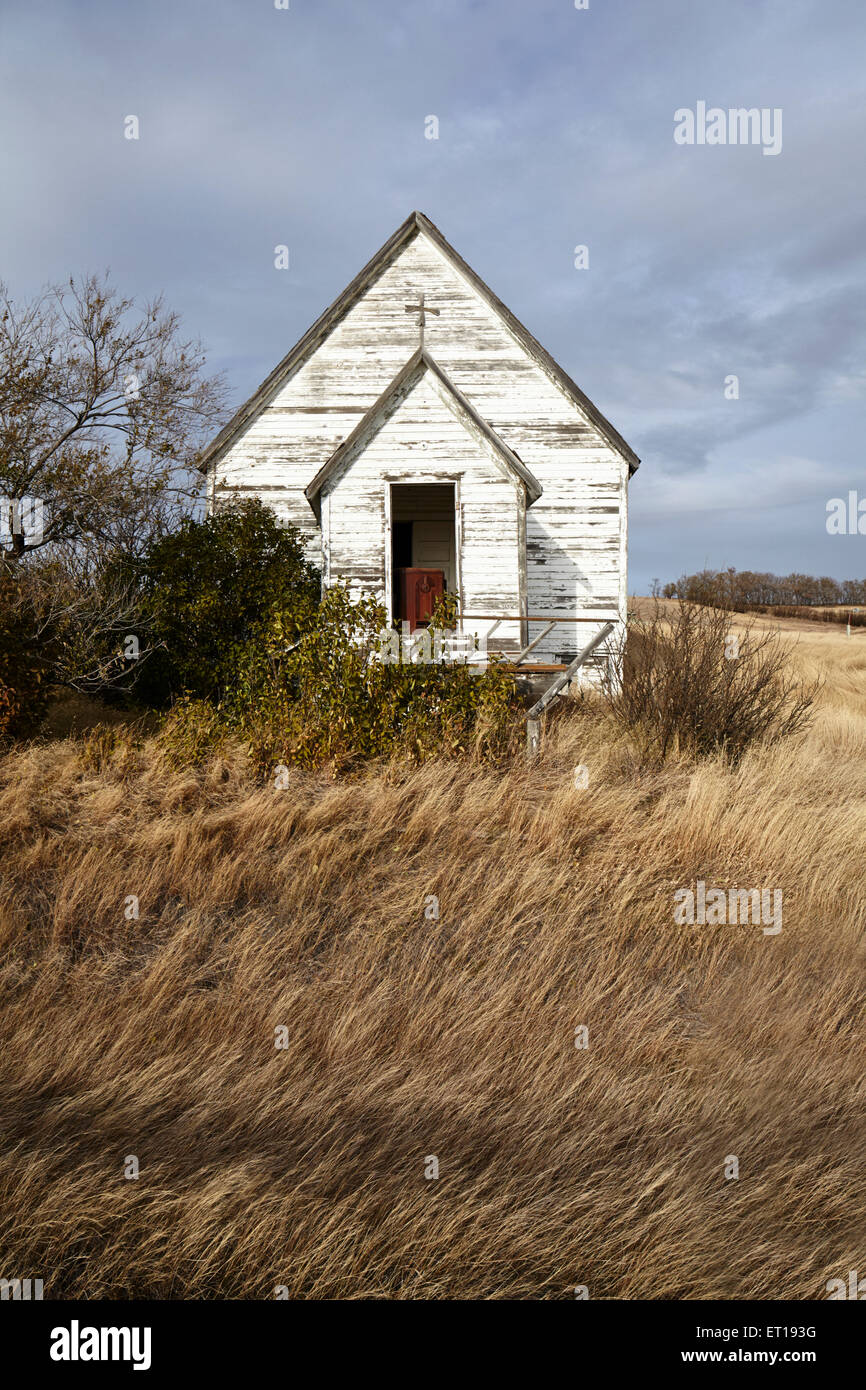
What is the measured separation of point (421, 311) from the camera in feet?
50.4

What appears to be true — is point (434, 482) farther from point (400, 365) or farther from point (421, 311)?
point (421, 311)

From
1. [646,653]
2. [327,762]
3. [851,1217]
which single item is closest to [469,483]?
[646,653]

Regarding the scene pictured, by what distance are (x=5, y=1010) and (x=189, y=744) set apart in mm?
4083

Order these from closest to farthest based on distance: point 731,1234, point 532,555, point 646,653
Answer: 1. point 731,1234
2. point 646,653
3. point 532,555

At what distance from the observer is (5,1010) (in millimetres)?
4617

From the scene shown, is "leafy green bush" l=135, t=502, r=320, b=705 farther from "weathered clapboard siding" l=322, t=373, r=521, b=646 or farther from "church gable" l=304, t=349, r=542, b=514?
"church gable" l=304, t=349, r=542, b=514

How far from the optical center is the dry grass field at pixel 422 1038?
9.97ft

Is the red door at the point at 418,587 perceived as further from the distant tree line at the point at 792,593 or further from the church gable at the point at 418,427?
the distant tree line at the point at 792,593

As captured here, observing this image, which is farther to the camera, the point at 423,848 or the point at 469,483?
the point at 469,483

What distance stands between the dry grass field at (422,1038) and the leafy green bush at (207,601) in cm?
354

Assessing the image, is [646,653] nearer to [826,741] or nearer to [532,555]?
[826,741]

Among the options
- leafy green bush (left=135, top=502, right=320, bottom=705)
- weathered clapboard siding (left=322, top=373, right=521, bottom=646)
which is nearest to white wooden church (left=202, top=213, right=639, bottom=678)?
weathered clapboard siding (left=322, top=373, right=521, bottom=646)

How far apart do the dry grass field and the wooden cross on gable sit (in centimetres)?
1052

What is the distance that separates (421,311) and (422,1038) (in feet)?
45.8
